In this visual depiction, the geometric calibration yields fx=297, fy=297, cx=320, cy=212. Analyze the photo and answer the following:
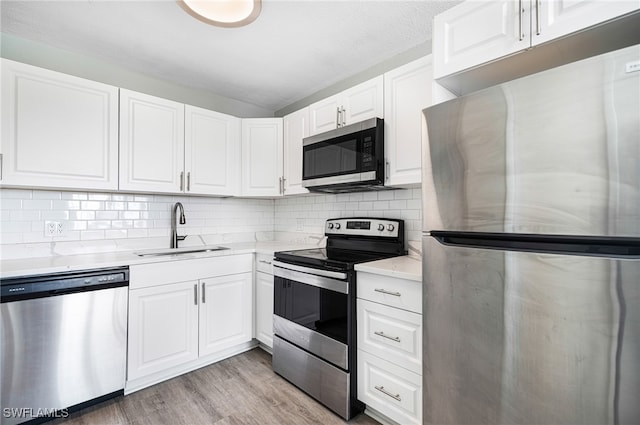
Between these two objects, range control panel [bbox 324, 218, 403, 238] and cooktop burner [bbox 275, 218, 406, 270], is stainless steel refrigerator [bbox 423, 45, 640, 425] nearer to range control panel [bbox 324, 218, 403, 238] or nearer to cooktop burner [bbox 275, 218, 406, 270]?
cooktop burner [bbox 275, 218, 406, 270]

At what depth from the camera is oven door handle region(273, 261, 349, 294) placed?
1.80 metres

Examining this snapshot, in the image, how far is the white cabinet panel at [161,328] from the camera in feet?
6.66

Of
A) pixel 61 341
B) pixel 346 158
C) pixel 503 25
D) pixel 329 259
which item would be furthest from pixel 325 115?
pixel 61 341

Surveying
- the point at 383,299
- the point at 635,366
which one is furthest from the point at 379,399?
the point at 635,366

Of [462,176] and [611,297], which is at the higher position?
[462,176]

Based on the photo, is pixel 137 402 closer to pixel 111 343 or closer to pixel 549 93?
pixel 111 343

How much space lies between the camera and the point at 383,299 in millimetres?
1662

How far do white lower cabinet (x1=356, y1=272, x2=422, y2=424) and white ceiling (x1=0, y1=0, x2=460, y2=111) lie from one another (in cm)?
164

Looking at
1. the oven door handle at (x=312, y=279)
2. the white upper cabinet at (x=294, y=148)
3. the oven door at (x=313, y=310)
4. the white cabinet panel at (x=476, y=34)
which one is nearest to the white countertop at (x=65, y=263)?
the oven door handle at (x=312, y=279)

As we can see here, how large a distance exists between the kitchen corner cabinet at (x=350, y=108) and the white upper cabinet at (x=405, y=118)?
0.25 feet

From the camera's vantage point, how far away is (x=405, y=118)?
1.93 meters

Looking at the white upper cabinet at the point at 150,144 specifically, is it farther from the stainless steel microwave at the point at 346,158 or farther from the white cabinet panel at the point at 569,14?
the white cabinet panel at the point at 569,14

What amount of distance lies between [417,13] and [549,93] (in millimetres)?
1273

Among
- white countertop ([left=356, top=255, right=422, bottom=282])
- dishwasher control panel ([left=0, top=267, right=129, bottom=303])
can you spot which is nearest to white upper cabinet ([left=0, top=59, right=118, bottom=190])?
dishwasher control panel ([left=0, top=267, right=129, bottom=303])
